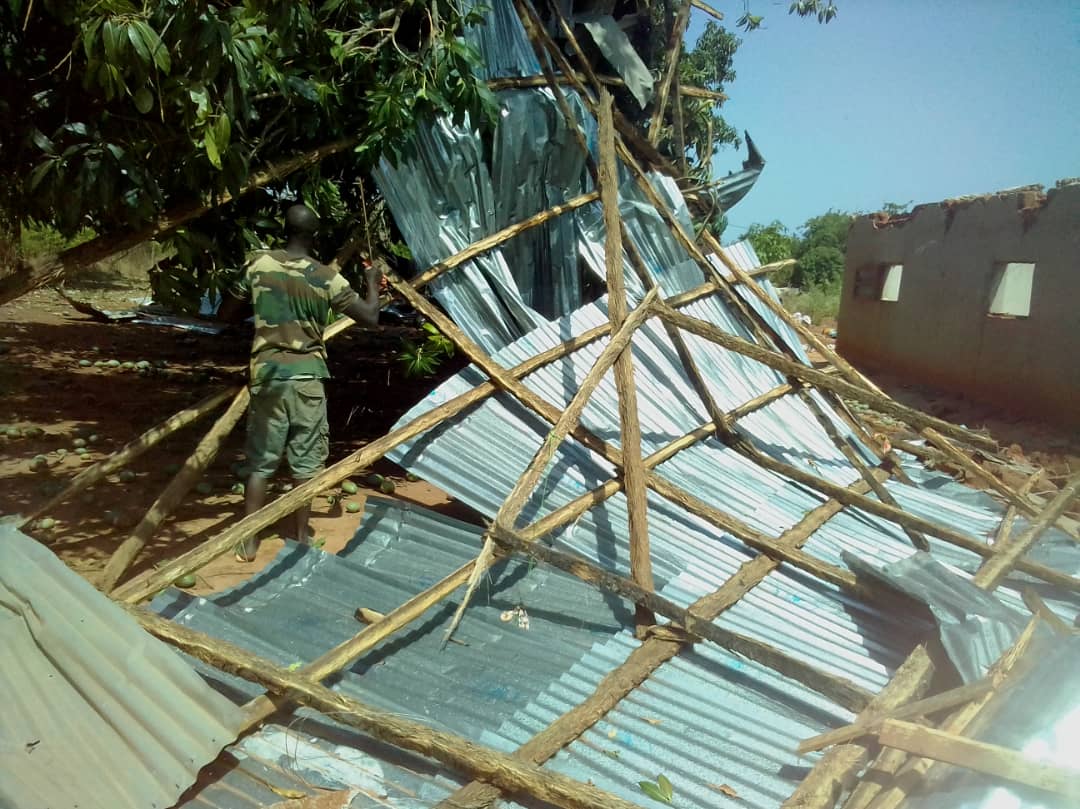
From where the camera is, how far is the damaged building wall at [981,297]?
27.4 ft

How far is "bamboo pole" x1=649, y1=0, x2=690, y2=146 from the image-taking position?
664 centimetres

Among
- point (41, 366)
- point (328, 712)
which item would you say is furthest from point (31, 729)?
point (41, 366)

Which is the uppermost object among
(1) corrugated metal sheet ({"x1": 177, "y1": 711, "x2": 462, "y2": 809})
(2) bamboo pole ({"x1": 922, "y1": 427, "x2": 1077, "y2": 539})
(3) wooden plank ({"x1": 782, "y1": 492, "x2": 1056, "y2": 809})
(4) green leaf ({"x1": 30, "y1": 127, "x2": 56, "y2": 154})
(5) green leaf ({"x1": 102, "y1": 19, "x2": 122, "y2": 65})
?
(5) green leaf ({"x1": 102, "y1": 19, "x2": 122, "y2": 65})

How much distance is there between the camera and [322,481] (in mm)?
3648

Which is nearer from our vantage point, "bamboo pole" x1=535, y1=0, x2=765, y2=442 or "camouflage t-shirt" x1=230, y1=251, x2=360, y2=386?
"camouflage t-shirt" x1=230, y1=251, x2=360, y2=386

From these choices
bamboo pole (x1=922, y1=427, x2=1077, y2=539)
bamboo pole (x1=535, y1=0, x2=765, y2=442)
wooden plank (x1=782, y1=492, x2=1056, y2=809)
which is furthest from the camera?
bamboo pole (x1=535, y1=0, x2=765, y2=442)

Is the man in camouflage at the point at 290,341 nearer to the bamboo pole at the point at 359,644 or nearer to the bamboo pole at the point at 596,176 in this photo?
the bamboo pole at the point at 359,644

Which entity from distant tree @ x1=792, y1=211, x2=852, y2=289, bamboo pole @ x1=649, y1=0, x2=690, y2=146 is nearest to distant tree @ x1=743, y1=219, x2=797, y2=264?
distant tree @ x1=792, y1=211, x2=852, y2=289

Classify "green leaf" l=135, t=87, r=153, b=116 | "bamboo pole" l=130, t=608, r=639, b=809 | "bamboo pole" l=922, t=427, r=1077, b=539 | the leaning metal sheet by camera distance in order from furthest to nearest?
"bamboo pole" l=922, t=427, r=1077, b=539, the leaning metal sheet, "green leaf" l=135, t=87, r=153, b=116, "bamboo pole" l=130, t=608, r=639, b=809

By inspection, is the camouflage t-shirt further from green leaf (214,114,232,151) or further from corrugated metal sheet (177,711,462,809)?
corrugated metal sheet (177,711,462,809)

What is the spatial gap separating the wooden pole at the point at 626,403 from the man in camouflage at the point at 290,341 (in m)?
1.39

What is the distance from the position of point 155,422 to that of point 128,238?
10.4ft

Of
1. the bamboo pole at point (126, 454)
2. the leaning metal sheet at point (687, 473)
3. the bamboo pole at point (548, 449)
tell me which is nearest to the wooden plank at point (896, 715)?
the leaning metal sheet at point (687, 473)

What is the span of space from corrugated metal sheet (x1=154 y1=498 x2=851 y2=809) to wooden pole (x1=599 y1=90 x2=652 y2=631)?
0.25m
